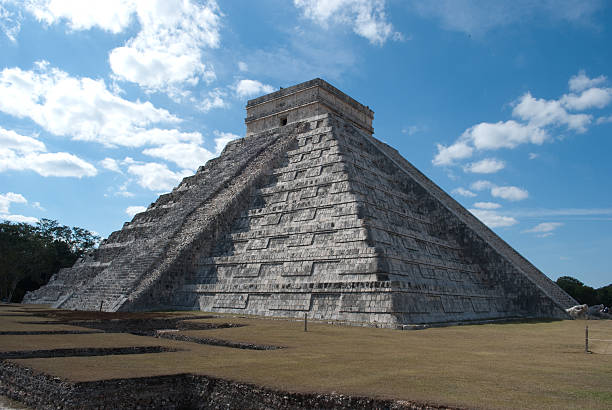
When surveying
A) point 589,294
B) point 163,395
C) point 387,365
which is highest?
point 589,294

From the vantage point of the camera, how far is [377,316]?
14352 mm

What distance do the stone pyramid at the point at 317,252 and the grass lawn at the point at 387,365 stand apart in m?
4.15

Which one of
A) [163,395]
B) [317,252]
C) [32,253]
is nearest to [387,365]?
[163,395]

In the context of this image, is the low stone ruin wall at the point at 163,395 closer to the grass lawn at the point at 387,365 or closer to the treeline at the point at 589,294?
the grass lawn at the point at 387,365

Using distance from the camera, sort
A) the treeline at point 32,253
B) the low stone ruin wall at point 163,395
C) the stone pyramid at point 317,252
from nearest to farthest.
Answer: the low stone ruin wall at point 163,395, the stone pyramid at point 317,252, the treeline at point 32,253

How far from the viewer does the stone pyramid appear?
15992 millimetres

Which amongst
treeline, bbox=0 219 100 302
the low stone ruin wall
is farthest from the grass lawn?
treeline, bbox=0 219 100 302

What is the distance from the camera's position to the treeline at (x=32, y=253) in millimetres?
36000

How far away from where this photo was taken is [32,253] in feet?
123

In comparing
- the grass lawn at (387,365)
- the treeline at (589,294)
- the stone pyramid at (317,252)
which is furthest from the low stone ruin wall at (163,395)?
the treeline at (589,294)

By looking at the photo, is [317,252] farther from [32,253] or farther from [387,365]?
[32,253]

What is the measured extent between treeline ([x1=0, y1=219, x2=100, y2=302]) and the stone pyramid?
9.95 meters

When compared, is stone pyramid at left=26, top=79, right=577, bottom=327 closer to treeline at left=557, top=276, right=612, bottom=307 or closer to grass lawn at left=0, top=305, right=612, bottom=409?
grass lawn at left=0, top=305, right=612, bottom=409

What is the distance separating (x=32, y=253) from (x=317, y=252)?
3006 centimetres
